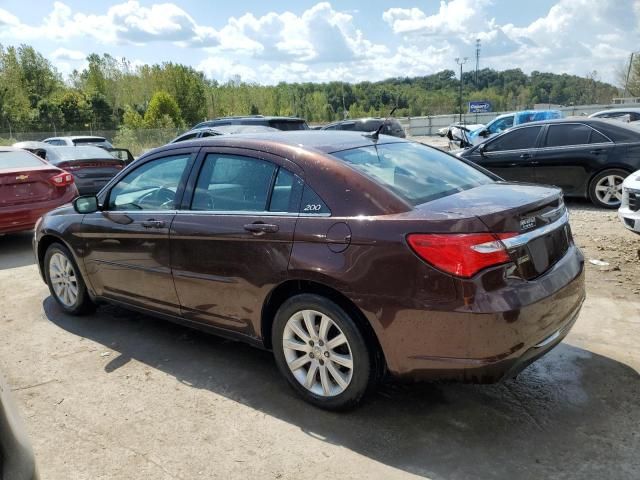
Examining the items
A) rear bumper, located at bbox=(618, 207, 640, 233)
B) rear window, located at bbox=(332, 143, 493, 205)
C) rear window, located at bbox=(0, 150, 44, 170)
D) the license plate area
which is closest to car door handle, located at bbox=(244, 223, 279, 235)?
rear window, located at bbox=(332, 143, 493, 205)

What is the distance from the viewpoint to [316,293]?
3189mm

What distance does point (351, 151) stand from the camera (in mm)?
3527

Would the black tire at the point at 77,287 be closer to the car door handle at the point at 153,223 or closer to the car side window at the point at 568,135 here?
the car door handle at the point at 153,223

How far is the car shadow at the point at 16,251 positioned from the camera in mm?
7338

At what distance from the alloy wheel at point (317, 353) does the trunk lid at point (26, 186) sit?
20.0ft

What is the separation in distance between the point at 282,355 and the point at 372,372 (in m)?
0.64

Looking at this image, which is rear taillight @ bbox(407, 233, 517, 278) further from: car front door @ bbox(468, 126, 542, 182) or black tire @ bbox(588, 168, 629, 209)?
car front door @ bbox(468, 126, 542, 182)

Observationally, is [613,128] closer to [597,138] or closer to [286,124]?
[597,138]

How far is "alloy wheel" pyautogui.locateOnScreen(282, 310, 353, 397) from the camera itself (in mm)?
3146

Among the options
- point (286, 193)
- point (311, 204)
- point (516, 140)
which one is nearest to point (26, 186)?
point (286, 193)

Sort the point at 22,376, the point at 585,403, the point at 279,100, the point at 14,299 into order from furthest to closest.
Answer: the point at 279,100 < the point at 14,299 < the point at 22,376 < the point at 585,403

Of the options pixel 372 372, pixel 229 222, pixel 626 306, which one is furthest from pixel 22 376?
pixel 626 306

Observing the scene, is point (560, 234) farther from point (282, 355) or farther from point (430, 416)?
point (282, 355)

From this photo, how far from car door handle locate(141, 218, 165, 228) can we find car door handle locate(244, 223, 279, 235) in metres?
0.87
